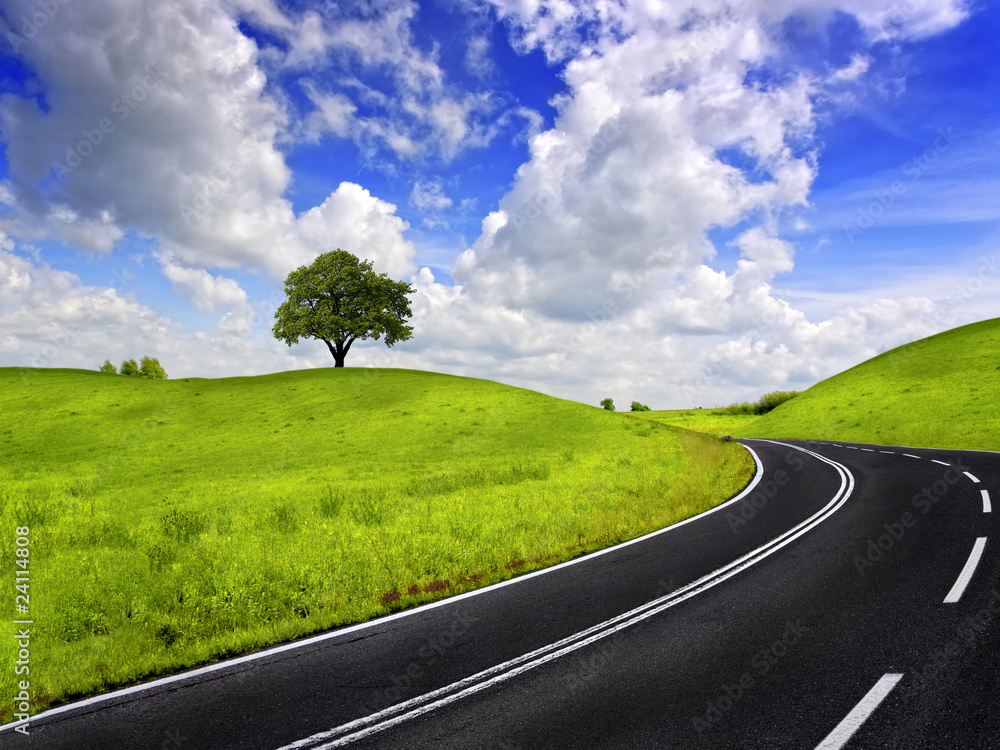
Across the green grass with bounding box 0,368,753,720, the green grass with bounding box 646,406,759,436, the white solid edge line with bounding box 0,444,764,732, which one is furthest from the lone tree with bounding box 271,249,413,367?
the white solid edge line with bounding box 0,444,764,732

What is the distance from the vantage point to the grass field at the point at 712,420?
6959 cm

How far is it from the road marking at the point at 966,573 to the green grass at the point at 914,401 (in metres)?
28.2

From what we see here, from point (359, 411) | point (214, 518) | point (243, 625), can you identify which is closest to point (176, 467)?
point (214, 518)

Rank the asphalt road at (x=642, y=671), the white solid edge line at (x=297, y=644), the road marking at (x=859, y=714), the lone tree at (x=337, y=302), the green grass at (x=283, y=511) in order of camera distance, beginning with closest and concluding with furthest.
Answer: the road marking at (x=859, y=714) → the asphalt road at (x=642, y=671) → the white solid edge line at (x=297, y=644) → the green grass at (x=283, y=511) → the lone tree at (x=337, y=302)

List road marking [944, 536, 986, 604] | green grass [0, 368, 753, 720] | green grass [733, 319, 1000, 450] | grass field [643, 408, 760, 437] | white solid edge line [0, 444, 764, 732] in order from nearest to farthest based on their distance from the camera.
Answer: white solid edge line [0, 444, 764, 732]
road marking [944, 536, 986, 604]
green grass [0, 368, 753, 720]
green grass [733, 319, 1000, 450]
grass field [643, 408, 760, 437]

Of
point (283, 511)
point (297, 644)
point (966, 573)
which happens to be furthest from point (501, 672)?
point (283, 511)

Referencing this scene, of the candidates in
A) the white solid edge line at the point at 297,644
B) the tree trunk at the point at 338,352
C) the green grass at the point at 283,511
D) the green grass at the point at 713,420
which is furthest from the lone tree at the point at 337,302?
the white solid edge line at the point at 297,644

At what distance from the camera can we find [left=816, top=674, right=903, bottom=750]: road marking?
4.51 m

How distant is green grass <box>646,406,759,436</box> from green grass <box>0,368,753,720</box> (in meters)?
35.5

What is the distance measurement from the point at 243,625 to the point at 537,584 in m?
4.69

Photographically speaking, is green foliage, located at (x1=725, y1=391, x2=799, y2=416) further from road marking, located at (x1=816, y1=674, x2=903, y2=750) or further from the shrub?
road marking, located at (x1=816, y1=674, x2=903, y2=750)

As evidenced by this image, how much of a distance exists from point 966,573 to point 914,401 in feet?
159

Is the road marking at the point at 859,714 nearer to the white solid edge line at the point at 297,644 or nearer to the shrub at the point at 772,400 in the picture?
the white solid edge line at the point at 297,644

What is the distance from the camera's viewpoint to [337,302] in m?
60.7
